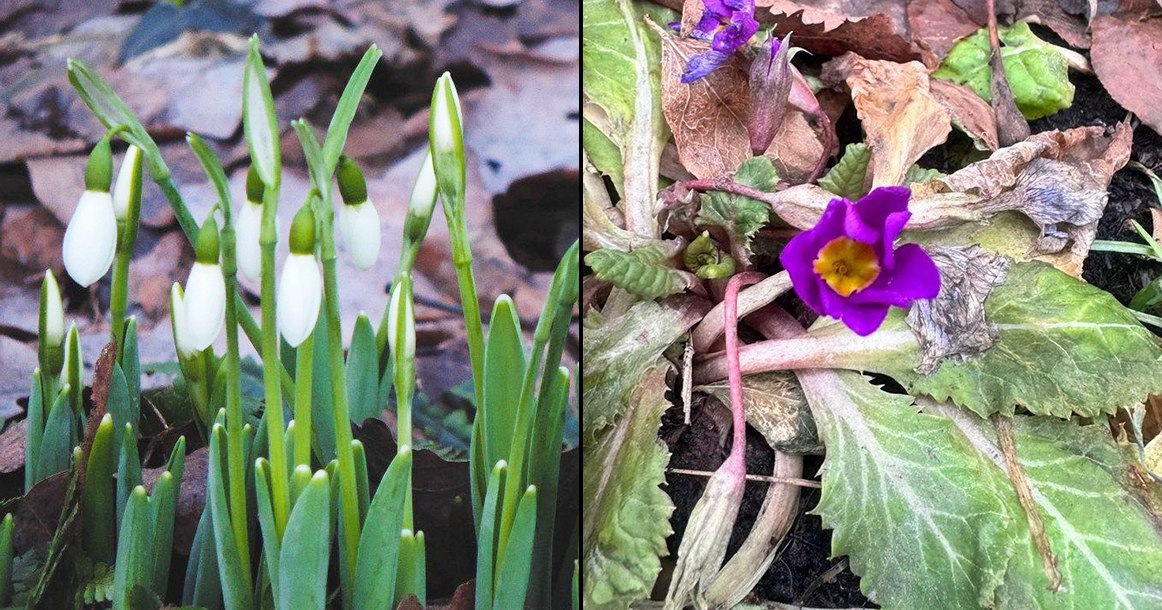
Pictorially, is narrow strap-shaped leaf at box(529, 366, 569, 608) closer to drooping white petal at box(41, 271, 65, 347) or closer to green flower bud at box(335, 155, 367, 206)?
green flower bud at box(335, 155, 367, 206)

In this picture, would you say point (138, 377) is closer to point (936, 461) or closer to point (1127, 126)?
point (936, 461)

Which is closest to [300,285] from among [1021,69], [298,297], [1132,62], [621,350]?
[298,297]

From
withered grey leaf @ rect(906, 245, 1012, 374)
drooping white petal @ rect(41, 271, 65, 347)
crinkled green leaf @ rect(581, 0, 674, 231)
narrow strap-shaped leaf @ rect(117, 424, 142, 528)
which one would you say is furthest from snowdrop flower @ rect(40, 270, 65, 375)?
withered grey leaf @ rect(906, 245, 1012, 374)

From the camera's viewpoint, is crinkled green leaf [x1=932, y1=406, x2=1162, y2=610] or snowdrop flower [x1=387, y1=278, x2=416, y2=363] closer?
snowdrop flower [x1=387, y1=278, x2=416, y2=363]

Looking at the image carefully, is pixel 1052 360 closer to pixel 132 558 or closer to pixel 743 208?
pixel 743 208

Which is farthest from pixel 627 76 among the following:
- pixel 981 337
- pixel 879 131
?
pixel 981 337

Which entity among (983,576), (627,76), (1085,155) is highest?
(627,76)
